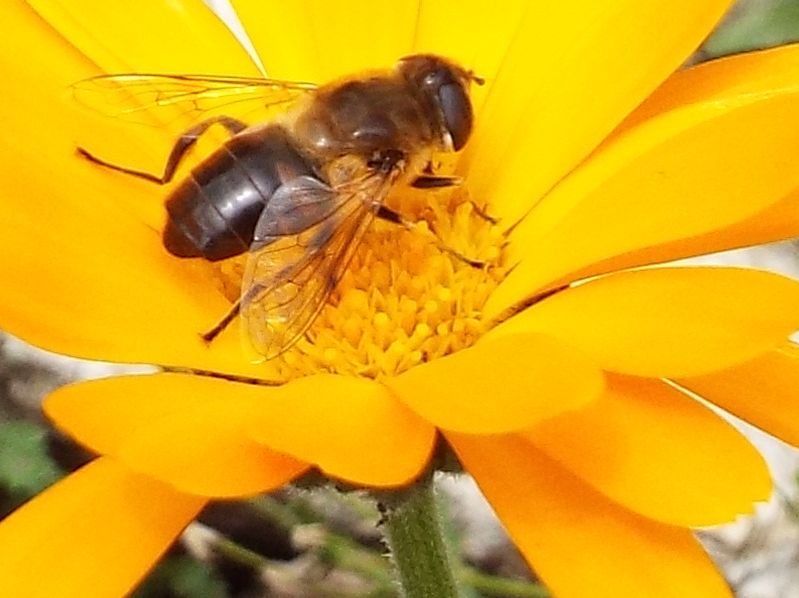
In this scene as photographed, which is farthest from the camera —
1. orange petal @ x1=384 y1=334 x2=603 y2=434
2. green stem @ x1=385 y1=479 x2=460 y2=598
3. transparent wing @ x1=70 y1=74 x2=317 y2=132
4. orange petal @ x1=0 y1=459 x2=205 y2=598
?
transparent wing @ x1=70 y1=74 x2=317 y2=132

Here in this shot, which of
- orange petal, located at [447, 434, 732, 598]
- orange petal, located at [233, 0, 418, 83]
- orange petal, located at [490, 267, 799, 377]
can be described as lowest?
orange petal, located at [447, 434, 732, 598]

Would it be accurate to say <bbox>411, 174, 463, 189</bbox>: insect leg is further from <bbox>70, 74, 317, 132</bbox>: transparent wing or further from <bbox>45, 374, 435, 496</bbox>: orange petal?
<bbox>45, 374, 435, 496</bbox>: orange petal

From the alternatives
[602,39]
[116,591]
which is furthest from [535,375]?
[602,39]

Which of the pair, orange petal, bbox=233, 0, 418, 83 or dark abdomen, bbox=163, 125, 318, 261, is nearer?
dark abdomen, bbox=163, 125, 318, 261

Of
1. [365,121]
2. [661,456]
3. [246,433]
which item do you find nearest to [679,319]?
[661,456]

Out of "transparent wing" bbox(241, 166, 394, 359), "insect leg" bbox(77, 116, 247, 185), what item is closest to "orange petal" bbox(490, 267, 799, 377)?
"transparent wing" bbox(241, 166, 394, 359)

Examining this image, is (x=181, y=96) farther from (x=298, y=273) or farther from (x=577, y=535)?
(x=577, y=535)
